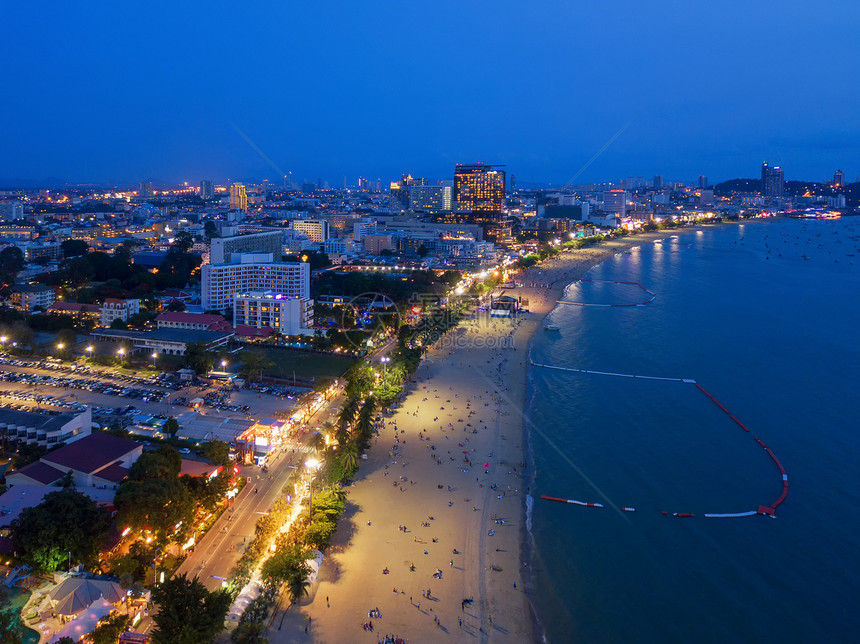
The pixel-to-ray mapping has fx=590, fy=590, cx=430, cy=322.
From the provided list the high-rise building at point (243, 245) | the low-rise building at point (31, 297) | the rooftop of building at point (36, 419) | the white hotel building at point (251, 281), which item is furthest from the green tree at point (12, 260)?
the rooftop of building at point (36, 419)

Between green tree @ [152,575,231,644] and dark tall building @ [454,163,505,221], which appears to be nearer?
green tree @ [152,575,231,644]

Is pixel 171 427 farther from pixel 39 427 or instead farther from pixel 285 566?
pixel 285 566

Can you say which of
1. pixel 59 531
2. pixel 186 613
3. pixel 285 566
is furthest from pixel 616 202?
pixel 186 613

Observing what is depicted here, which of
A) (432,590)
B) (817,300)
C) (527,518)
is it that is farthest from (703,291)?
(432,590)

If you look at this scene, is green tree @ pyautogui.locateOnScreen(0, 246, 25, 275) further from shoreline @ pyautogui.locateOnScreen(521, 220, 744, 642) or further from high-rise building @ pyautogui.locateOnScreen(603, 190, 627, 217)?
high-rise building @ pyautogui.locateOnScreen(603, 190, 627, 217)

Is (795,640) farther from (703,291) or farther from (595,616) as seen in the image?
(703,291)

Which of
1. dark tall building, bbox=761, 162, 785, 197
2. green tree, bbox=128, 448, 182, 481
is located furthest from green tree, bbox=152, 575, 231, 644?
dark tall building, bbox=761, 162, 785, 197

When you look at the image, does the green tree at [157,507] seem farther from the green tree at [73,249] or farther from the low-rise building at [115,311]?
the green tree at [73,249]
